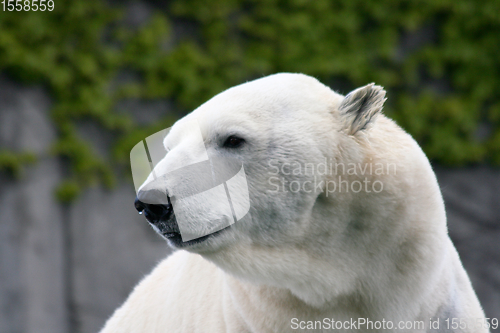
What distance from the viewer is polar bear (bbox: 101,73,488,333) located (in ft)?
5.36

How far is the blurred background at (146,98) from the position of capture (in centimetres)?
445

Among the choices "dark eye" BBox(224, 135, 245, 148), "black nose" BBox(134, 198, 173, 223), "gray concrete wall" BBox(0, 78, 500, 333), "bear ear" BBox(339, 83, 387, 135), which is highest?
"bear ear" BBox(339, 83, 387, 135)

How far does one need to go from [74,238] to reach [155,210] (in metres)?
3.47

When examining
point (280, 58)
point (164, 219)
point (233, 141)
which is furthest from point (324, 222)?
point (280, 58)

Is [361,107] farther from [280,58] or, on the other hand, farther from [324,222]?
[280,58]

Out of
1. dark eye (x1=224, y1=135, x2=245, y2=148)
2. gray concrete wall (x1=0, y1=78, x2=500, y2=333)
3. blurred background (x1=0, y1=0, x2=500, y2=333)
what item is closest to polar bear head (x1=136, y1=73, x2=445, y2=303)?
dark eye (x1=224, y1=135, x2=245, y2=148)

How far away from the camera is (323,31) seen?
501 centimetres

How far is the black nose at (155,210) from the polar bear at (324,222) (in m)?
0.09

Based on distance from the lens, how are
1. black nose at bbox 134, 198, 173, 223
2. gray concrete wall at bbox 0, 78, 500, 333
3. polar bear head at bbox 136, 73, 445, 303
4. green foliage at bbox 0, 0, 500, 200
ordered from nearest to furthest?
1. black nose at bbox 134, 198, 173, 223
2. polar bear head at bbox 136, 73, 445, 303
3. gray concrete wall at bbox 0, 78, 500, 333
4. green foliage at bbox 0, 0, 500, 200

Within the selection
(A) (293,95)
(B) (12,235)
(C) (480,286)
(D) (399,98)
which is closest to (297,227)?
(A) (293,95)

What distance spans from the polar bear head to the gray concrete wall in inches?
127

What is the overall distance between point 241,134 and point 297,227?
34 centimetres

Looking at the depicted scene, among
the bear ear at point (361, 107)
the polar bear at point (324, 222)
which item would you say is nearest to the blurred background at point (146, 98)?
the polar bear at point (324, 222)

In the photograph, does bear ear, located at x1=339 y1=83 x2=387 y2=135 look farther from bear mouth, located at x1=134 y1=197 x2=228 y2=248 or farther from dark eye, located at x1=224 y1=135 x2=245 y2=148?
bear mouth, located at x1=134 y1=197 x2=228 y2=248
